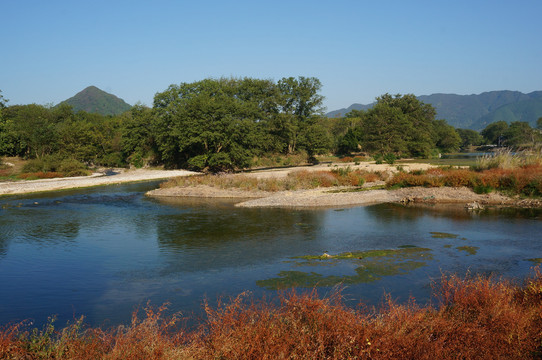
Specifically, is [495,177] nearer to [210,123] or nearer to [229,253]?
[229,253]

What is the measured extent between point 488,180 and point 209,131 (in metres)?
36.6

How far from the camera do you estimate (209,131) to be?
5775cm

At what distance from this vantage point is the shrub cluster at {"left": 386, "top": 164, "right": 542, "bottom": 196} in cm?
3148

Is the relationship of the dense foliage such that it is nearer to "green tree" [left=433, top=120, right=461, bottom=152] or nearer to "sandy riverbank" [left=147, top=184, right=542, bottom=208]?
"green tree" [left=433, top=120, right=461, bottom=152]

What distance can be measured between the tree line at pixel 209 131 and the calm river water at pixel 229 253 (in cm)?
3013

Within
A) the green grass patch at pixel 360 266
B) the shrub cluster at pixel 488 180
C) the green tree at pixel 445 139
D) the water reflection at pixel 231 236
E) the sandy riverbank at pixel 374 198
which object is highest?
the green tree at pixel 445 139

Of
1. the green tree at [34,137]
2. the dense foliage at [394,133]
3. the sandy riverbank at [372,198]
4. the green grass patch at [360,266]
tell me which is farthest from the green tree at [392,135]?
the green grass patch at [360,266]

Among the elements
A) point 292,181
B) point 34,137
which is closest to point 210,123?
point 292,181

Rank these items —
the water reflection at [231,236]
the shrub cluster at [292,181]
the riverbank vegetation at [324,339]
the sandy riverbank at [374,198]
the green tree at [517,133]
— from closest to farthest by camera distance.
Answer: the riverbank vegetation at [324,339], the water reflection at [231,236], the sandy riverbank at [374,198], the shrub cluster at [292,181], the green tree at [517,133]

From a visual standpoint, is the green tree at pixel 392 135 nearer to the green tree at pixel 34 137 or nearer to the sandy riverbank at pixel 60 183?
the sandy riverbank at pixel 60 183

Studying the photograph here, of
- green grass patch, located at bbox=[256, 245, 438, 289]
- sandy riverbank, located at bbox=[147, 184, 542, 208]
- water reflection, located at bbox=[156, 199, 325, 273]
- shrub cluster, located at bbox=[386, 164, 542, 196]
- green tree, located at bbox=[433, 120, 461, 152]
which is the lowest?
green grass patch, located at bbox=[256, 245, 438, 289]

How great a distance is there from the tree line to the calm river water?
30.1m

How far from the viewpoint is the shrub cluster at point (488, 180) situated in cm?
3148

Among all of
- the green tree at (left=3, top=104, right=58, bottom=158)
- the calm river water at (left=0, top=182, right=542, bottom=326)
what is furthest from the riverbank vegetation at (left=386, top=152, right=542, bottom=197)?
the green tree at (left=3, top=104, right=58, bottom=158)
